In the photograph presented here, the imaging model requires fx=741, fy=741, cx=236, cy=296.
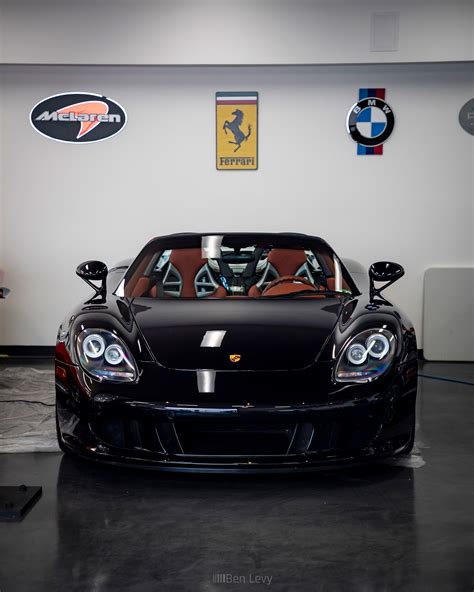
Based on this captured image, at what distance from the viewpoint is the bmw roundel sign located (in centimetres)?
592

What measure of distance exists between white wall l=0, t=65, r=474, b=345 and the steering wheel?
102 inches

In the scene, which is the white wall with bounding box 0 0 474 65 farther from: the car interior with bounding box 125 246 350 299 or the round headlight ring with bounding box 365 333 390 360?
the round headlight ring with bounding box 365 333 390 360

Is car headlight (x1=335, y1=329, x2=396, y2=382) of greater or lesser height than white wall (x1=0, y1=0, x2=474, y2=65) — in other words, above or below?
below

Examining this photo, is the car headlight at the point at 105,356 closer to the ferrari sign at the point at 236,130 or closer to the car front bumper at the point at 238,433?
the car front bumper at the point at 238,433

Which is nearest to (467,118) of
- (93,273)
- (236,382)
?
(93,273)

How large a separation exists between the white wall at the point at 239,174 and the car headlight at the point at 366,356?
11.1 ft

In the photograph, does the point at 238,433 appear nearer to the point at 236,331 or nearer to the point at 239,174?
the point at 236,331

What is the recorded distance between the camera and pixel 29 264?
6043mm

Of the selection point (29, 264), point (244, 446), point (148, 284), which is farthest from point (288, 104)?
point (244, 446)

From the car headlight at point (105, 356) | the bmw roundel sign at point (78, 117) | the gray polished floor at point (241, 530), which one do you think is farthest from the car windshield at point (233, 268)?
the bmw roundel sign at point (78, 117)

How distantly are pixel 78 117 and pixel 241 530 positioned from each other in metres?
4.44

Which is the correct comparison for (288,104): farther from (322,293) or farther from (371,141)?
(322,293)

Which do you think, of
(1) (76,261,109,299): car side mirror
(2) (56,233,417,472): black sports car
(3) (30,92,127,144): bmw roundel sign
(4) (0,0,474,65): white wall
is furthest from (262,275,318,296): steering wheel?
(3) (30,92,127,144): bmw roundel sign

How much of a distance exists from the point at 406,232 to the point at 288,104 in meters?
1.39
